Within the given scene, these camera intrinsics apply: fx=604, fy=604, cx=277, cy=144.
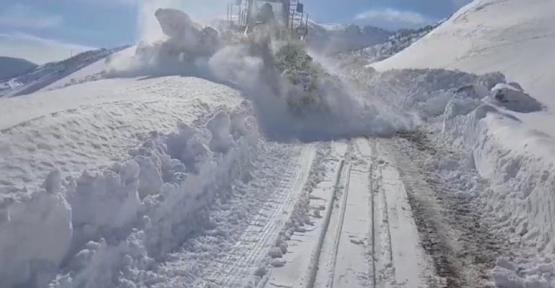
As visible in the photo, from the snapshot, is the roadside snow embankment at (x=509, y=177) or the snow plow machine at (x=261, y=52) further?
the snow plow machine at (x=261, y=52)

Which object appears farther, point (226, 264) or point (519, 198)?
point (519, 198)

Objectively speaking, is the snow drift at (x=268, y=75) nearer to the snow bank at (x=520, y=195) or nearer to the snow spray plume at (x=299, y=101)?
the snow spray plume at (x=299, y=101)

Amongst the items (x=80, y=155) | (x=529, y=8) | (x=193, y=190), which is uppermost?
(x=529, y=8)

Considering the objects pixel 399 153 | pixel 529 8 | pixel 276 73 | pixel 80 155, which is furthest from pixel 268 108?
pixel 529 8

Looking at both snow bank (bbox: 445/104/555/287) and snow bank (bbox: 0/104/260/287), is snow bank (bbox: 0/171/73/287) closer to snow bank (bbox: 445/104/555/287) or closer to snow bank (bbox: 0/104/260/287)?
snow bank (bbox: 0/104/260/287)

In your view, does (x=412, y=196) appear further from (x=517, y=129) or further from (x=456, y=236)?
(x=517, y=129)

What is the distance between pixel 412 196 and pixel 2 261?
6503 millimetres

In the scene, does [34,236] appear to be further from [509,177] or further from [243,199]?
[509,177]

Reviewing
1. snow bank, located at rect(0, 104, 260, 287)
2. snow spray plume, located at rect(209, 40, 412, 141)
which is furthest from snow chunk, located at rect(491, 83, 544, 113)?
snow bank, located at rect(0, 104, 260, 287)

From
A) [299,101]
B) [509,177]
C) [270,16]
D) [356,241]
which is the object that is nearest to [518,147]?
[509,177]

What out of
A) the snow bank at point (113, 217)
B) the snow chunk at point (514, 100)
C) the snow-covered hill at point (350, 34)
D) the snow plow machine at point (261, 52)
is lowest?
the snow bank at point (113, 217)

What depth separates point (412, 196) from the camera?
9.66 m

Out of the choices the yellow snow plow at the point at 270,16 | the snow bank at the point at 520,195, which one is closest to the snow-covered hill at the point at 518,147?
the snow bank at the point at 520,195

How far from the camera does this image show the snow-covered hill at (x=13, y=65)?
130500mm
